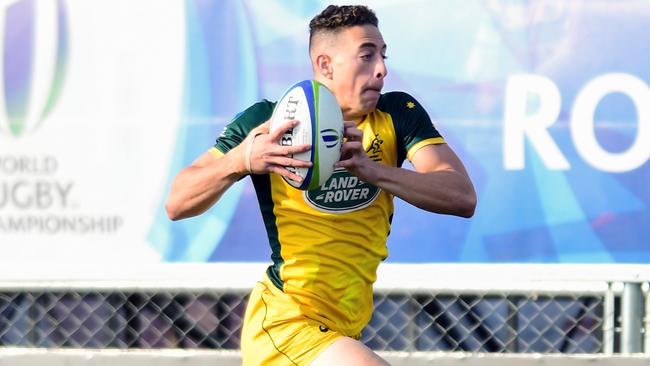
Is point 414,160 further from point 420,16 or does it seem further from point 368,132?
point 420,16

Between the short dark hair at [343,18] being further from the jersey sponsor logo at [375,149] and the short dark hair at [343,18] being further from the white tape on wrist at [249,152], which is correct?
the white tape on wrist at [249,152]

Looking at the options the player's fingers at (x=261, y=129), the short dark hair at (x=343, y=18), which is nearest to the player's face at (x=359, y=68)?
the short dark hair at (x=343, y=18)

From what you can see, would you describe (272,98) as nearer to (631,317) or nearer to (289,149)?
(631,317)

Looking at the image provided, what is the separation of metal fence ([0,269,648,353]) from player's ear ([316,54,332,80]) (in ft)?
6.15

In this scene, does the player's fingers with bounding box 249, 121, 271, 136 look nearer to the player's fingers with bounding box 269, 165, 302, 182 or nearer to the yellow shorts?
the player's fingers with bounding box 269, 165, 302, 182

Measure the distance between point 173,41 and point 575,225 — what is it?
231 centimetres

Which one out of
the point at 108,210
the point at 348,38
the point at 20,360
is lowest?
the point at 20,360

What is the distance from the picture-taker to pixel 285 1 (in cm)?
582

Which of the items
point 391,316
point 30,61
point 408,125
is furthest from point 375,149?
point 30,61

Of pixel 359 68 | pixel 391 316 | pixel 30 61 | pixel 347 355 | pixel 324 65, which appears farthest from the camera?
pixel 30 61

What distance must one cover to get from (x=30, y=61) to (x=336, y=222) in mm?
2907

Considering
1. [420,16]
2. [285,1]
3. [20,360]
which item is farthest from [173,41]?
[20,360]

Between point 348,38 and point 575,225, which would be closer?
point 348,38

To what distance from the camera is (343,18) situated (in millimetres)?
3680
